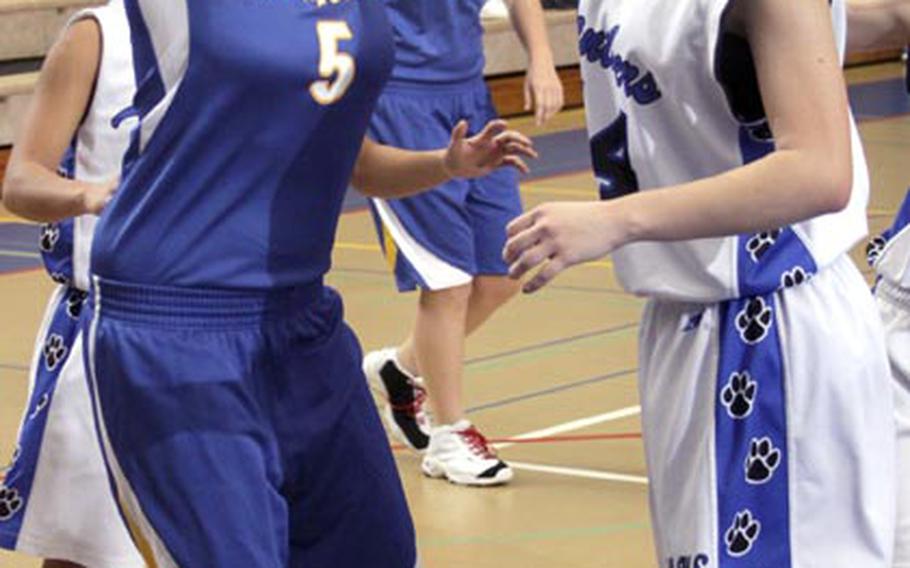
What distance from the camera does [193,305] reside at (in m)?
3.17

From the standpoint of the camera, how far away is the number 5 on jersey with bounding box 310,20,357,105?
317cm

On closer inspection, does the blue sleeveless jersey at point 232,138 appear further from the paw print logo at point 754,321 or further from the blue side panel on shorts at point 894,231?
the blue side panel on shorts at point 894,231

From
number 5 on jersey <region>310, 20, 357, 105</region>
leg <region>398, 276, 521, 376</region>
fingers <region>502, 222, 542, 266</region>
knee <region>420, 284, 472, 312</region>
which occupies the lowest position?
leg <region>398, 276, 521, 376</region>

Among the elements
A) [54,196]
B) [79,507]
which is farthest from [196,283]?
[79,507]

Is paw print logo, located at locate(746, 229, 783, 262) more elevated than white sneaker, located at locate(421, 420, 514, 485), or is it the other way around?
paw print logo, located at locate(746, 229, 783, 262)

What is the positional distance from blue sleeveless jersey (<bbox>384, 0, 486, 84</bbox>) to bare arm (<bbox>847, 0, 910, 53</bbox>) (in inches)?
111

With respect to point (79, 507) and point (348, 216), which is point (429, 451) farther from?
point (348, 216)

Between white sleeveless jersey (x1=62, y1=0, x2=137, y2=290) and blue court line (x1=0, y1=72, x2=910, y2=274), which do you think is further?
blue court line (x1=0, y1=72, x2=910, y2=274)

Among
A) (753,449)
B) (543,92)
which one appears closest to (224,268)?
(753,449)

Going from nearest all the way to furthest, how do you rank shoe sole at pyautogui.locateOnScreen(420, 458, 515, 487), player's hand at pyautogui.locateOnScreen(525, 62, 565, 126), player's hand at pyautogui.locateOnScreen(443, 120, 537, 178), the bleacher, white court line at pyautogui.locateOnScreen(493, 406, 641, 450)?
player's hand at pyautogui.locateOnScreen(443, 120, 537, 178)
shoe sole at pyautogui.locateOnScreen(420, 458, 515, 487)
player's hand at pyautogui.locateOnScreen(525, 62, 565, 126)
white court line at pyautogui.locateOnScreen(493, 406, 641, 450)
the bleacher

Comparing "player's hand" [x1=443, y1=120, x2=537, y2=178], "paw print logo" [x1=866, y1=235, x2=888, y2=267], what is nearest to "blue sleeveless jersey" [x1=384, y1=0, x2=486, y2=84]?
"paw print logo" [x1=866, y1=235, x2=888, y2=267]

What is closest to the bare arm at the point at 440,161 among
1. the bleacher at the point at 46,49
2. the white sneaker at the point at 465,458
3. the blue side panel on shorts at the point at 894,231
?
the blue side panel on shorts at the point at 894,231

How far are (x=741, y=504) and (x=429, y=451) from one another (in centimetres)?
316

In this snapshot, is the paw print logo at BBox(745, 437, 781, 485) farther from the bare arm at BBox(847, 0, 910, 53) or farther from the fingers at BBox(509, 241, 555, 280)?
the bare arm at BBox(847, 0, 910, 53)
